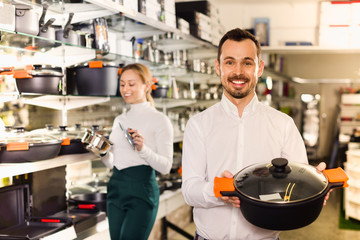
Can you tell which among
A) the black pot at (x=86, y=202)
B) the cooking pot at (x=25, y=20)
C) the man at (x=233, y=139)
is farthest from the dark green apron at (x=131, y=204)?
the cooking pot at (x=25, y=20)

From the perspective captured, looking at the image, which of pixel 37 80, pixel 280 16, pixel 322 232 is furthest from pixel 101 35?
pixel 280 16

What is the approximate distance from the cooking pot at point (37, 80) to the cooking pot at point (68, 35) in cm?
23

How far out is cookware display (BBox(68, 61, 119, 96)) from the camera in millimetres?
2410

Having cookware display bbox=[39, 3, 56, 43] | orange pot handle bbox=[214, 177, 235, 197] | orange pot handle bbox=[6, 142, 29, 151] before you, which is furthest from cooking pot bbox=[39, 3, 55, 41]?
orange pot handle bbox=[214, 177, 235, 197]

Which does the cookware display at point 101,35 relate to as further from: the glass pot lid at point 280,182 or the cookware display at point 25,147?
the glass pot lid at point 280,182

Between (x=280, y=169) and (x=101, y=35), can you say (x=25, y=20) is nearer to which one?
(x=101, y=35)

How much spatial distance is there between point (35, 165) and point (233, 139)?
112cm

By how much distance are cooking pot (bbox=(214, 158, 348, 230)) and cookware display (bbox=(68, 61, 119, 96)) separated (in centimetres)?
143

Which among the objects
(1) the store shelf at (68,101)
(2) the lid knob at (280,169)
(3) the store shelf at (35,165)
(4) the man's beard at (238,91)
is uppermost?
(4) the man's beard at (238,91)

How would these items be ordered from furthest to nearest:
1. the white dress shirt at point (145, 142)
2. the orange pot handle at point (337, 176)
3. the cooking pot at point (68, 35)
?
1. the white dress shirt at point (145, 142)
2. the cooking pot at point (68, 35)
3. the orange pot handle at point (337, 176)

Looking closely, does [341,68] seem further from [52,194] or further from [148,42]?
[52,194]

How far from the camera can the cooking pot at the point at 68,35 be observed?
88.1 inches

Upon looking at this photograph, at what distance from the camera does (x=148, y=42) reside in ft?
11.1

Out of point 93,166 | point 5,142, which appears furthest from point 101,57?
point 5,142
